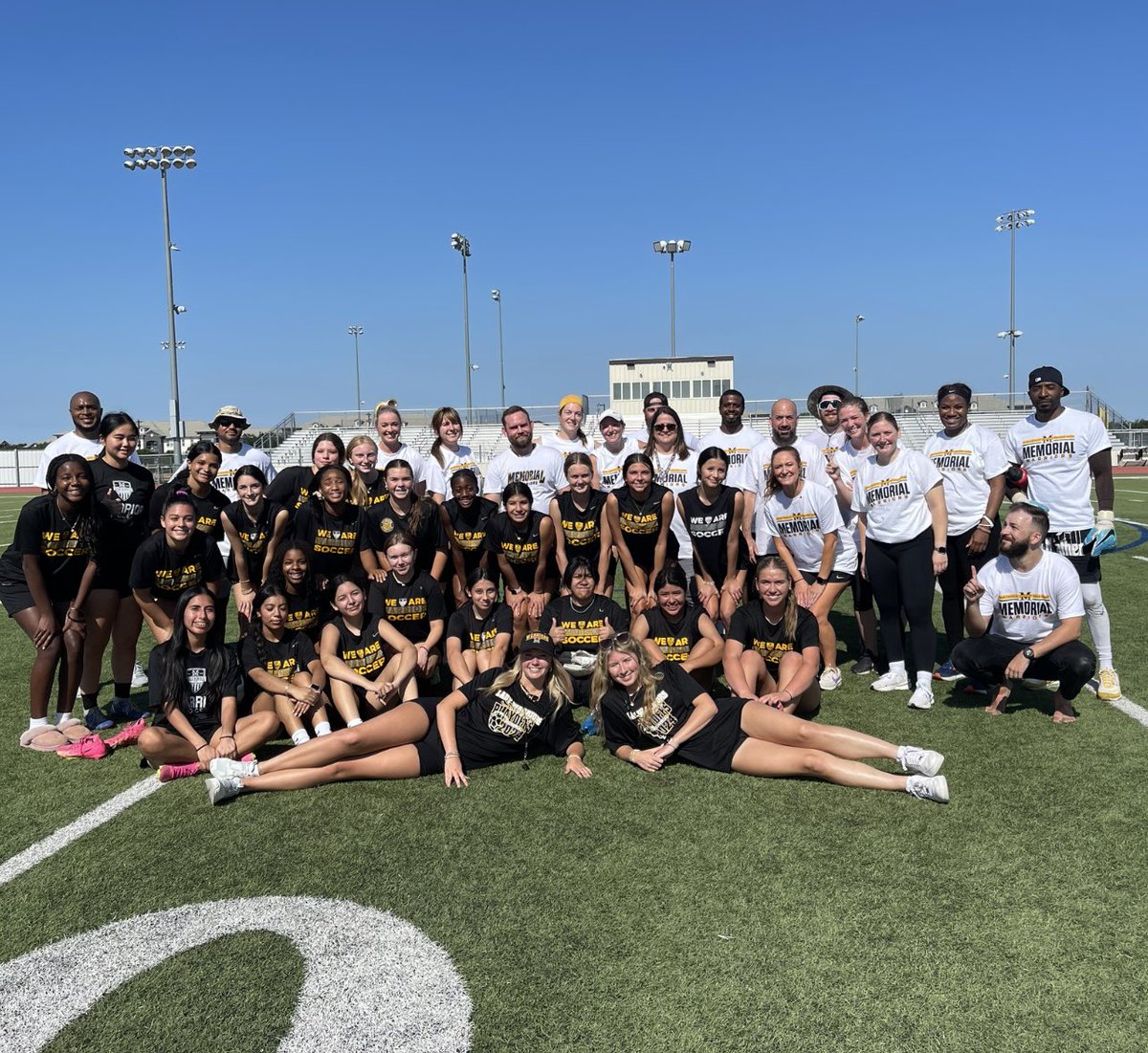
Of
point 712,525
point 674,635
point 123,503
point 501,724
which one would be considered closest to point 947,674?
point 712,525

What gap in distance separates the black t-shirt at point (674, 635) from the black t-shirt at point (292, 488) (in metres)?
2.81

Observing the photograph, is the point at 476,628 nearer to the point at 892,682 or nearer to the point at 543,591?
Result: the point at 543,591

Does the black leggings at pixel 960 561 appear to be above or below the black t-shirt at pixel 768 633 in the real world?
above

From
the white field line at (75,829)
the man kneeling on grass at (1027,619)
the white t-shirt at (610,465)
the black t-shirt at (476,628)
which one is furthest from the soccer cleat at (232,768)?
the man kneeling on grass at (1027,619)

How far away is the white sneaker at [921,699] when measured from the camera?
542 centimetres

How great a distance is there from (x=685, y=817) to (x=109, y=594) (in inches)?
157

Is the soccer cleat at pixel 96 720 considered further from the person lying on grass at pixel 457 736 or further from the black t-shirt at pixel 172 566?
the person lying on grass at pixel 457 736

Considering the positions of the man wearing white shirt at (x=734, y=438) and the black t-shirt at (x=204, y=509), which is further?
the man wearing white shirt at (x=734, y=438)

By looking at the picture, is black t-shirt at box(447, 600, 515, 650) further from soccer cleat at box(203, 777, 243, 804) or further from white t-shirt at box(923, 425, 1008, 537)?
white t-shirt at box(923, 425, 1008, 537)

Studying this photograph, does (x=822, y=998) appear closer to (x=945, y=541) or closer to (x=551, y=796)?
(x=551, y=796)

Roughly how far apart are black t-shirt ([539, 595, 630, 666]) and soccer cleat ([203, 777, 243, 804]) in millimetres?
2108

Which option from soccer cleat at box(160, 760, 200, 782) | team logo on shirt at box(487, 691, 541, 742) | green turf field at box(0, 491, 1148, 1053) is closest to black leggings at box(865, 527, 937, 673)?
green turf field at box(0, 491, 1148, 1053)

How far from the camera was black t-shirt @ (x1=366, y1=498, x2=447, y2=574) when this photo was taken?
5.92 metres

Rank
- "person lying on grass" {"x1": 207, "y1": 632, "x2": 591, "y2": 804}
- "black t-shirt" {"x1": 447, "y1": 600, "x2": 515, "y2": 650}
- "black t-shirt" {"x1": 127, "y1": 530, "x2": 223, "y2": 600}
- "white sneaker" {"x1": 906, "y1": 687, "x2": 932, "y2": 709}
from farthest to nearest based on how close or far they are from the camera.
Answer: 1. "black t-shirt" {"x1": 447, "y1": 600, "x2": 515, "y2": 650}
2. "white sneaker" {"x1": 906, "y1": 687, "x2": 932, "y2": 709}
3. "black t-shirt" {"x1": 127, "y1": 530, "x2": 223, "y2": 600}
4. "person lying on grass" {"x1": 207, "y1": 632, "x2": 591, "y2": 804}
